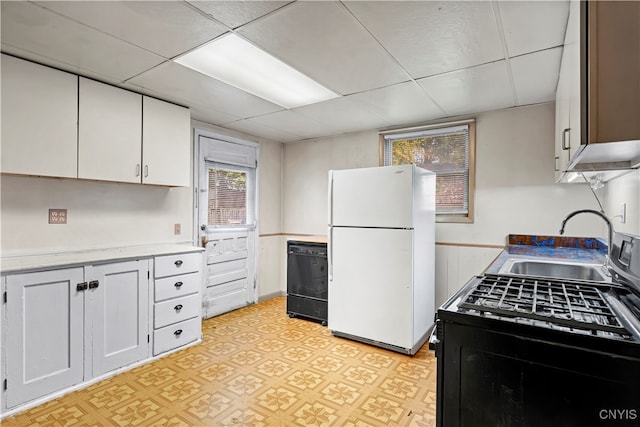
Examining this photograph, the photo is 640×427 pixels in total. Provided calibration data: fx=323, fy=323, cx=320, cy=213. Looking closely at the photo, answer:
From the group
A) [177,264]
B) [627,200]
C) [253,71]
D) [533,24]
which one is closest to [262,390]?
[177,264]

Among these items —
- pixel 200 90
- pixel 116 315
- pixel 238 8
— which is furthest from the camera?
pixel 200 90

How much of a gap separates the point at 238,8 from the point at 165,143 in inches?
69.6

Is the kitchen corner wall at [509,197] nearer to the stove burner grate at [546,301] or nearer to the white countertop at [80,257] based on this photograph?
the stove burner grate at [546,301]

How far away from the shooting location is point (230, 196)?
412 centimetres

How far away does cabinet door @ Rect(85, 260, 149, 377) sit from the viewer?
2.38 metres

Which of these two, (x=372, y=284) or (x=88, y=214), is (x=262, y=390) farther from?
(x=88, y=214)

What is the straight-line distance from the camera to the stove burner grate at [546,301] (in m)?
1.00

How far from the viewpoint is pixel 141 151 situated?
9.36ft

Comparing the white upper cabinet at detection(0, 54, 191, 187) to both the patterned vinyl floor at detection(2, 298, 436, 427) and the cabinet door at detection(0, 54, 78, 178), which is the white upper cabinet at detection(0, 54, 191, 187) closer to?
the cabinet door at detection(0, 54, 78, 178)

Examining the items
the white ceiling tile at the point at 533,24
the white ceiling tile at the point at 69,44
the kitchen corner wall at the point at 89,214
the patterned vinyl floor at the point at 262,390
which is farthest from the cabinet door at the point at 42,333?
the white ceiling tile at the point at 533,24

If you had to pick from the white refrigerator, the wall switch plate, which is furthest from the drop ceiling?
the wall switch plate

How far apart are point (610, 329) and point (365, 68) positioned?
79.9 inches

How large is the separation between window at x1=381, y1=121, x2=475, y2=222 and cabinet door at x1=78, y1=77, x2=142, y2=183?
9.09 ft

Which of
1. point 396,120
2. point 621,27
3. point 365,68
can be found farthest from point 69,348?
point 396,120
